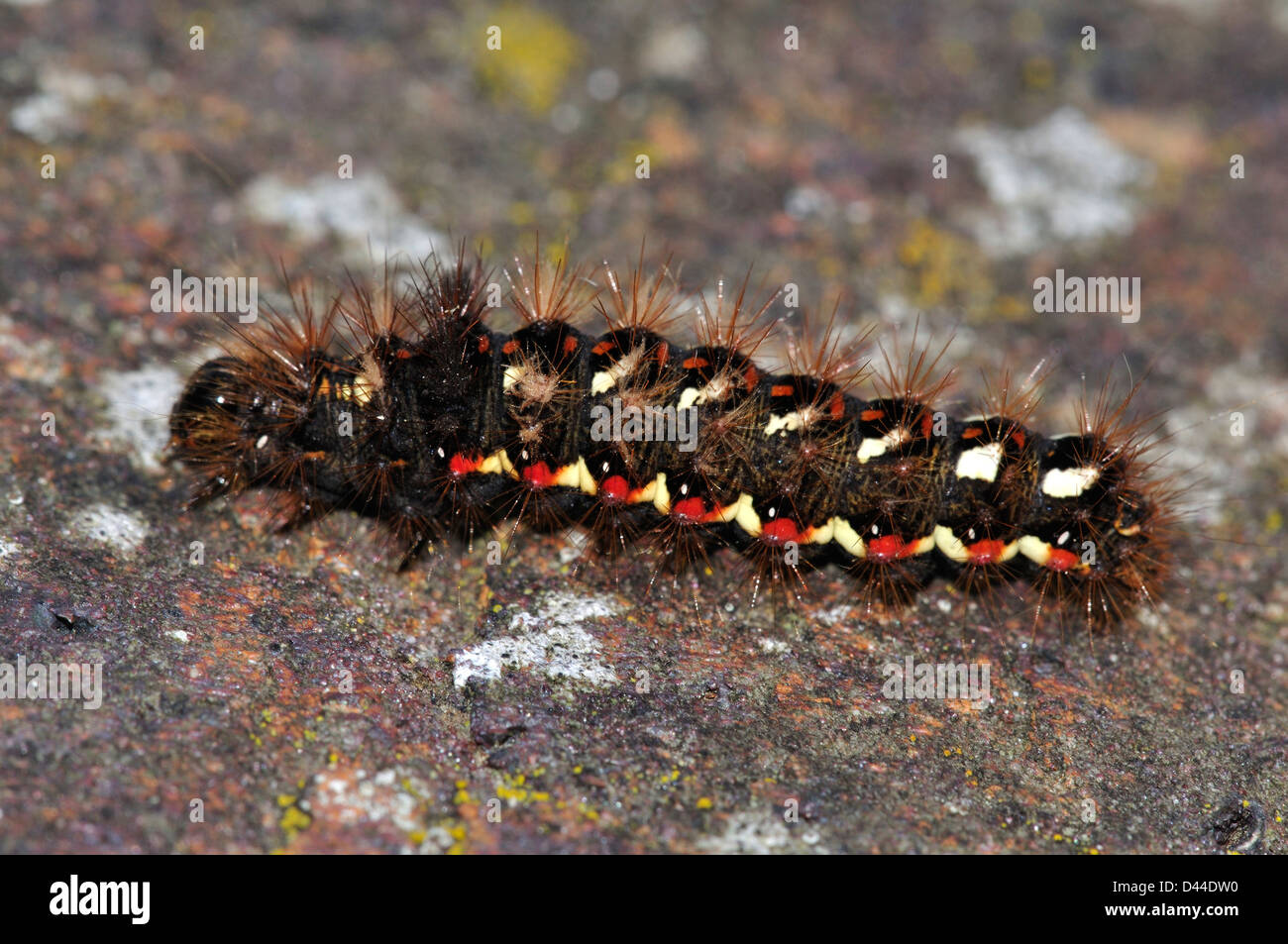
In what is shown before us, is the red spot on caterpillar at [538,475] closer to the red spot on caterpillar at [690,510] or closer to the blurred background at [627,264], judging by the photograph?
the blurred background at [627,264]

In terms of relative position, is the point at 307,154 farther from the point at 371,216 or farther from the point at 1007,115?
the point at 1007,115

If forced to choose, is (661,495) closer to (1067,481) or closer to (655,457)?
(655,457)

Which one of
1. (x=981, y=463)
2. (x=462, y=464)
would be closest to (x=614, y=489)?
(x=462, y=464)

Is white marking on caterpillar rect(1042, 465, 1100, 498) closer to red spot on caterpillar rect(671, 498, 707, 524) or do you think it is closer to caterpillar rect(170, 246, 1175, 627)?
caterpillar rect(170, 246, 1175, 627)

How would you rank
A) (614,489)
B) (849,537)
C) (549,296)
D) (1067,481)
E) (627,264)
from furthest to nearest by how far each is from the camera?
(627,264), (549,296), (1067,481), (849,537), (614,489)

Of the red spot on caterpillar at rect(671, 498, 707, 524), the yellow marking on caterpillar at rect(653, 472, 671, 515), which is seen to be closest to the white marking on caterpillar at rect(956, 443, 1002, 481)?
the red spot on caterpillar at rect(671, 498, 707, 524)
